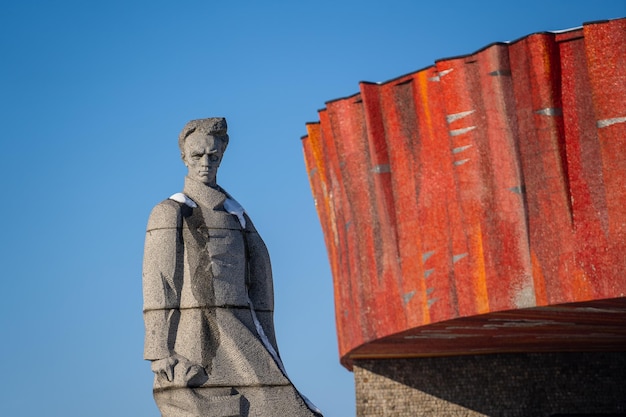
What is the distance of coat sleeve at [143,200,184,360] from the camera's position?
7.00 metres

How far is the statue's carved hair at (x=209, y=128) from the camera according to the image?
7.48 metres

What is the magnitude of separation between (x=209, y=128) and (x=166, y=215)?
2.21 feet

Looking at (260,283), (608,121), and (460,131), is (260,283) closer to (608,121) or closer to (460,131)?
(608,121)

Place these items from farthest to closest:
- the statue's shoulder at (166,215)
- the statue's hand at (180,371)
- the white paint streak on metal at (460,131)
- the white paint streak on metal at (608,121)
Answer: the white paint streak on metal at (460,131) → the white paint streak on metal at (608,121) → the statue's shoulder at (166,215) → the statue's hand at (180,371)

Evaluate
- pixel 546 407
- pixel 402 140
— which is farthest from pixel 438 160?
pixel 546 407

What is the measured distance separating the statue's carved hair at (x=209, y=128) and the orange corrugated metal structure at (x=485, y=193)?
47.1 ft

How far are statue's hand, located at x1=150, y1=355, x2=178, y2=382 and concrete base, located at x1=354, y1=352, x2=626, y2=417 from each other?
77.3 feet

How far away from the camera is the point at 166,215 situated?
7.24 m

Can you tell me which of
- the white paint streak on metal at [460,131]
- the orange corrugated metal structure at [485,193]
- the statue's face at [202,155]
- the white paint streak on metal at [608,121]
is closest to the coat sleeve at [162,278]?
the statue's face at [202,155]

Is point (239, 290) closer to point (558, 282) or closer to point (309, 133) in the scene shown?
point (558, 282)

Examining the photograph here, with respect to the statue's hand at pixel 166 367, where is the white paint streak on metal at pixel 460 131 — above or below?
above

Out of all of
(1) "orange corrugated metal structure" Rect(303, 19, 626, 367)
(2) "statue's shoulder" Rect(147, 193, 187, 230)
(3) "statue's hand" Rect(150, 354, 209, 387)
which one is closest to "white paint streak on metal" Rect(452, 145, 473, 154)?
(1) "orange corrugated metal structure" Rect(303, 19, 626, 367)

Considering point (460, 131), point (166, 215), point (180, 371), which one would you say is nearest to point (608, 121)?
point (460, 131)

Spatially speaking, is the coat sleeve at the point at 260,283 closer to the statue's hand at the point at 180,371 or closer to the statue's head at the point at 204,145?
the statue's head at the point at 204,145
